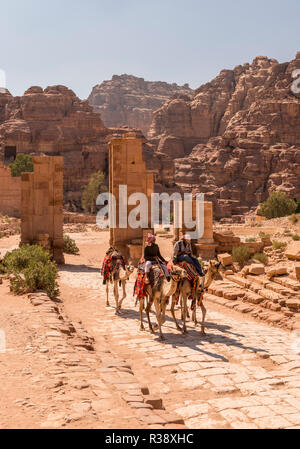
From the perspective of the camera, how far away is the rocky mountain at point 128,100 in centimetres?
13225

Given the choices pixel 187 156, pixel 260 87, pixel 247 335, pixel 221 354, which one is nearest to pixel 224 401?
pixel 221 354

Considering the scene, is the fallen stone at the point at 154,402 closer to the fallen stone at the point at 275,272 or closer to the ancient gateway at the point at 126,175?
the fallen stone at the point at 275,272

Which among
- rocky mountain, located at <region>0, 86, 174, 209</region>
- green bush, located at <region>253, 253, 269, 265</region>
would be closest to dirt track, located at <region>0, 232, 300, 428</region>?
green bush, located at <region>253, 253, 269, 265</region>

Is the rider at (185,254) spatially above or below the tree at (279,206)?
below

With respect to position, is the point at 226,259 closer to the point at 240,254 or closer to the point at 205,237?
the point at 240,254

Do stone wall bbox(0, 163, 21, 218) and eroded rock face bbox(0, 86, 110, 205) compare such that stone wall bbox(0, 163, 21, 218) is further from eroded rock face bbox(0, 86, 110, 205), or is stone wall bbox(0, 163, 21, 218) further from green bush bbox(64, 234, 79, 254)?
green bush bbox(64, 234, 79, 254)

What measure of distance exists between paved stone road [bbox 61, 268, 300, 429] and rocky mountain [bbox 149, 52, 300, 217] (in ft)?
187

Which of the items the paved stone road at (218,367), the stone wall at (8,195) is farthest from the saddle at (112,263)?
the stone wall at (8,195)

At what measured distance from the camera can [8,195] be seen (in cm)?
4488

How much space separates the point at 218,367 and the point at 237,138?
2896 inches

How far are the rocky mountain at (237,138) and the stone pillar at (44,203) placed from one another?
48604 millimetres

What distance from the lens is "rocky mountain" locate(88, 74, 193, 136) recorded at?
5207 inches

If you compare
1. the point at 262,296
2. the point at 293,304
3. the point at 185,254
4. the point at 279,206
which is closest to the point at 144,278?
the point at 185,254

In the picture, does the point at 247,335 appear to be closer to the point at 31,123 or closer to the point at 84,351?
the point at 84,351
